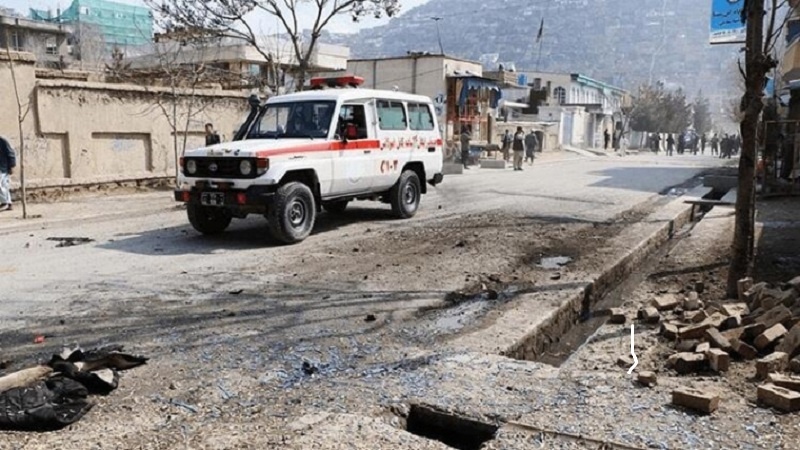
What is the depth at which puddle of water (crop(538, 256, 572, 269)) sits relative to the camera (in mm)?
8133

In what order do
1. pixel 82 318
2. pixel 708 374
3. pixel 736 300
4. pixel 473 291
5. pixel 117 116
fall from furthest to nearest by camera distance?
pixel 117 116, pixel 473 291, pixel 736 300, pixel 82 318, pixel 708 374

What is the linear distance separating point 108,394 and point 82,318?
71.9 inches

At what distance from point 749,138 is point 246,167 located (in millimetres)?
5821

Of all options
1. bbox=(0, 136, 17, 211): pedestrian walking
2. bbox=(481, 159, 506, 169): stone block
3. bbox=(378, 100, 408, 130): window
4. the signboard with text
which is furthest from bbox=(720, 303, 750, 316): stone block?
bbox=(481, 159, 506, 169): stone block

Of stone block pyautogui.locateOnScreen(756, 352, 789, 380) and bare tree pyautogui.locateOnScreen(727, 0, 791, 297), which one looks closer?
stone block pyautogui.locateOnScreen(756, 352, 789, 380)

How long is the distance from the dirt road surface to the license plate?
60cm

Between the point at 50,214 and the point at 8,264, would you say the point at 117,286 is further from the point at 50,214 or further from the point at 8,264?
the point at 50,214

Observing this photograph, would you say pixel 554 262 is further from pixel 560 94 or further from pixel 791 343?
pixel 560 94

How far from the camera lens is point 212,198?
901 centimetres

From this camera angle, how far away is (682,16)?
627ft

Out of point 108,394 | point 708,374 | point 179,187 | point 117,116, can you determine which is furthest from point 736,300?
point 117,116

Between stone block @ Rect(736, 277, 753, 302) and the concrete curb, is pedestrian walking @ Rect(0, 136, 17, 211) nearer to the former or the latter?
the concrete curb

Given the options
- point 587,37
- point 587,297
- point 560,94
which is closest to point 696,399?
point 587,297

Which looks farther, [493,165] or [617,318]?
[493,165]
